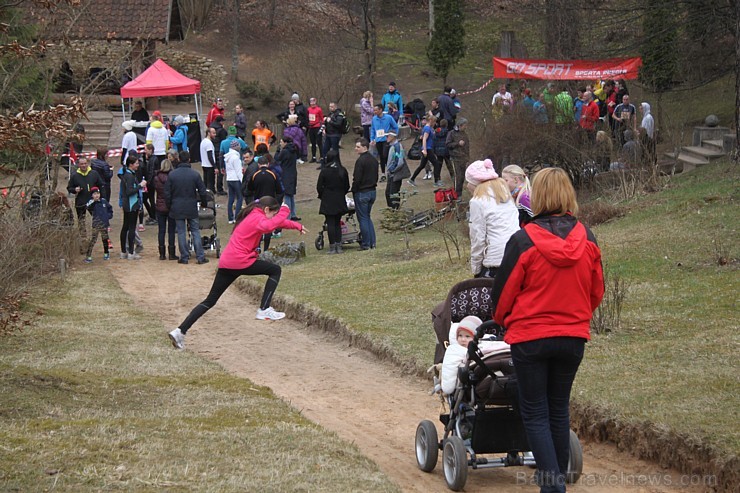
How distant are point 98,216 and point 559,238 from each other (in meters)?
14.7

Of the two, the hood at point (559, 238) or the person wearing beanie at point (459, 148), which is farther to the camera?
the person wearing beanie at point (459, 148)

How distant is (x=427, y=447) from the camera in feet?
23.4

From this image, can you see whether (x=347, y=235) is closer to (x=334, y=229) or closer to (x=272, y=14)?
(x=334, y=229)

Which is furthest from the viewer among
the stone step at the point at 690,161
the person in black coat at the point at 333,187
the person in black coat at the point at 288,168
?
the stone step at the point at 690,161

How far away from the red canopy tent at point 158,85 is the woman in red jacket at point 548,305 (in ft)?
78.3

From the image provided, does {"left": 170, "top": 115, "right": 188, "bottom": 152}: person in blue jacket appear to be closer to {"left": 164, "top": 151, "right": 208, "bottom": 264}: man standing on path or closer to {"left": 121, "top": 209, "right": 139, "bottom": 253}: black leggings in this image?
{"left": 121, "top": 209, "right": 139, "bottom": 253}: black leggings

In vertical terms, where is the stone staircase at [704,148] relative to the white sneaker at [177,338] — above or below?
above

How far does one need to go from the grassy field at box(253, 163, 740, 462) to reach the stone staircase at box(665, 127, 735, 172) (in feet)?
6.75

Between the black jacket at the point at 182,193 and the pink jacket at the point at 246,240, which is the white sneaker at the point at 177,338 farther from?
the black jacket at the point at 182,193

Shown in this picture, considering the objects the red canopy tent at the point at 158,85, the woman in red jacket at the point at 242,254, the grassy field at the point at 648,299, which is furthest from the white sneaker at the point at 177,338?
the red canopy tent at the point at 158,85

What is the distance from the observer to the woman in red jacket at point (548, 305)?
5730 millimetres

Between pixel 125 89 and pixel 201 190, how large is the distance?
36.5 feet

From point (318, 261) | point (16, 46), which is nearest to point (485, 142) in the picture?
point (318, 261)

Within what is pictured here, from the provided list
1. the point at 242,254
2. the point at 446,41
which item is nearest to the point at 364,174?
the point at 242,254
